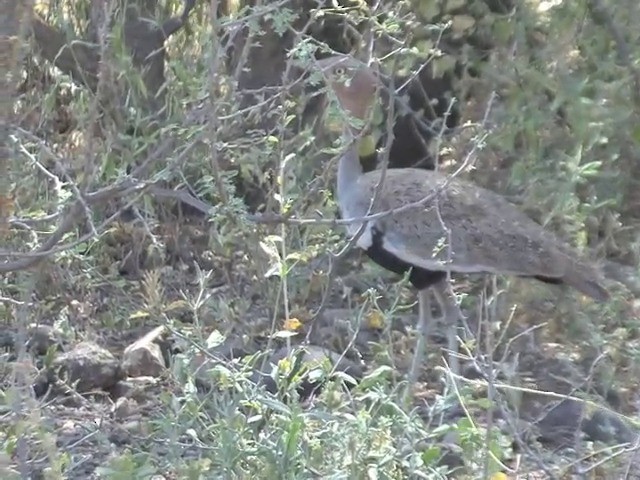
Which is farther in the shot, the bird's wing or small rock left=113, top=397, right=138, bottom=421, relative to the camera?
the bird's wing

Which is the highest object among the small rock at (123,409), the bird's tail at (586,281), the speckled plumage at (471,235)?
the speckled plumage at (471,235)

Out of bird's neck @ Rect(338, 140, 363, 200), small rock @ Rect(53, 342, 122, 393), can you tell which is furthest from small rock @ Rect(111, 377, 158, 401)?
bird's neck @ Rect(338, 140, 363, 200)

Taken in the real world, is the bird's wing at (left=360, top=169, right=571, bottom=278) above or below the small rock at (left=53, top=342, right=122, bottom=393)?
above

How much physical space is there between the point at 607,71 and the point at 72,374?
2156 mm

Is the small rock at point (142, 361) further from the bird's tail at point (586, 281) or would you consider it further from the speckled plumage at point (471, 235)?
the bird's tail at point (586, 281)

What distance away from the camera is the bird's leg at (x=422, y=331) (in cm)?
439

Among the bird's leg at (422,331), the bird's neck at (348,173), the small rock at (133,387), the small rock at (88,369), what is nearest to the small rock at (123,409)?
the small rock at (133,387)

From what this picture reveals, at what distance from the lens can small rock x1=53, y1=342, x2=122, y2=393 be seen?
14.8 feet

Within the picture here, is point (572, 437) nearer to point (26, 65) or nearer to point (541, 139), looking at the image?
point (541, 139)

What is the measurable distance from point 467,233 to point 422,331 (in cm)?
39

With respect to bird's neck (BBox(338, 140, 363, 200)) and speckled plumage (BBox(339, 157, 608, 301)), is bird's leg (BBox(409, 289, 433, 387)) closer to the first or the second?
speckled plumage (BBox(339, 157, 608, 301))

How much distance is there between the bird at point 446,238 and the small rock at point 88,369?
974 mm

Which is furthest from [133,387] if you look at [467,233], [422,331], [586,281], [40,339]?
[586,281]

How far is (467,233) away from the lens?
14.8 ft
